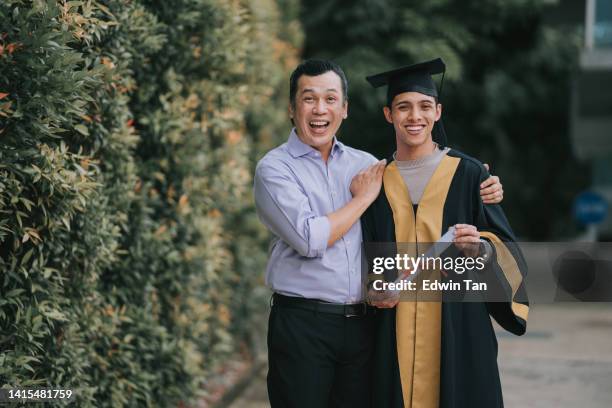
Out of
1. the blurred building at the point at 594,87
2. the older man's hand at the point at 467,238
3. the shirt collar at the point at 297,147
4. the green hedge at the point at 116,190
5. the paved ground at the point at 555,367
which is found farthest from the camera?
the blurred building at the point at 594,87

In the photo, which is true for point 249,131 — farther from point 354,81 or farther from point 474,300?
point 474,300

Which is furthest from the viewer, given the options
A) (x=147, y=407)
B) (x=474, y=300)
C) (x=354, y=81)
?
(x=354, y=81)

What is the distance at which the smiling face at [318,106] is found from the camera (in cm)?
348

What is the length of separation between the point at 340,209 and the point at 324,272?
27cm

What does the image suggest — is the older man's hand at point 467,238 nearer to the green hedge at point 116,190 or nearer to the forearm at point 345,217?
the forearm at point 345,217

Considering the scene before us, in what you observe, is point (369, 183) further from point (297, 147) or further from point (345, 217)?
point (297, 147)

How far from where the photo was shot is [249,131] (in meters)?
8.69

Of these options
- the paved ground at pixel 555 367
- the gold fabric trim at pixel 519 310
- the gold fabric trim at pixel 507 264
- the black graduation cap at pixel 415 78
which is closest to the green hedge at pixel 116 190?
the black graduation cap at pixel 415 78

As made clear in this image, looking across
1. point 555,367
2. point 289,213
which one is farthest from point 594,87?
point 289,213

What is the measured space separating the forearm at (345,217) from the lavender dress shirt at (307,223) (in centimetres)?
3

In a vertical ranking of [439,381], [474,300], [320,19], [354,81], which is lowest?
[439,381]

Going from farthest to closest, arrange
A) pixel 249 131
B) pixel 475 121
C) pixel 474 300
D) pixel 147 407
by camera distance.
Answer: pixel 475 121 < pixel 249 131 < pixel 147 407 < pixel 474 300

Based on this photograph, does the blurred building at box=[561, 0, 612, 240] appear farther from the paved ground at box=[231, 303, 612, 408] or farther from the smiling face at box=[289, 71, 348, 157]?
the smiling face at box=[289, 71, 348, 157]

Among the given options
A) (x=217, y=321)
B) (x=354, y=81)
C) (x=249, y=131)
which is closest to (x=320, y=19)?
(x=354, y=81)
